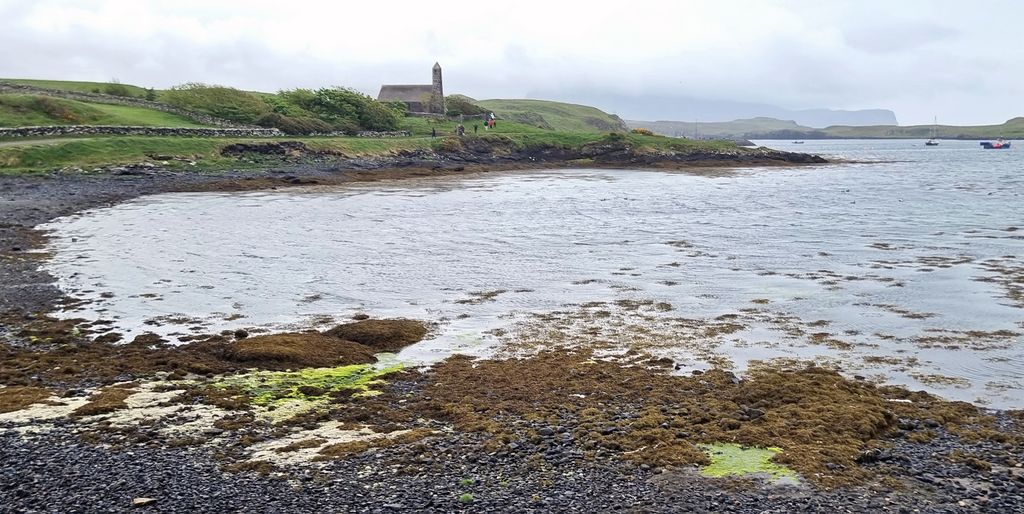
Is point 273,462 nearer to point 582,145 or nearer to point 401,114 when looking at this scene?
point 582,145

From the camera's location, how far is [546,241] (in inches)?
1222

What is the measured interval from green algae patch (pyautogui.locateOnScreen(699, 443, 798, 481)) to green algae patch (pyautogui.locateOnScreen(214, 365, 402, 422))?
5.37 metres

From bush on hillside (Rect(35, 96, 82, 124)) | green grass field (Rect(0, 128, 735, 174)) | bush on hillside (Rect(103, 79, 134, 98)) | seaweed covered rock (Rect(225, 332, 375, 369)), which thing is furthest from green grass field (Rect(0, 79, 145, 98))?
seaweed covered rock (Rect(225, 332, 375, 369))

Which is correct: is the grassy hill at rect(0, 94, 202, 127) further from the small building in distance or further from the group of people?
the small building in distance

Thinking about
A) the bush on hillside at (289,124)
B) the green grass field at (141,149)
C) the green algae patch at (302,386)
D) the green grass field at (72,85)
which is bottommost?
the green algae patch at (302,386)

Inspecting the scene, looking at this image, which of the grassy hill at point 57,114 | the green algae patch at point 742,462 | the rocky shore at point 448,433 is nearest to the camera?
the rocky shore at point 448,433

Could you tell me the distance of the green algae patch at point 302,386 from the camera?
11898 millimetres

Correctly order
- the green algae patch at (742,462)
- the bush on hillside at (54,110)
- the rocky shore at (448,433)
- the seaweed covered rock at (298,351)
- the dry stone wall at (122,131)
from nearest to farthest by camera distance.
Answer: the rocky shore at (448,433) → the green algae patch at (742,462) → the seaweed covered rock at (298,351) → the dry stone wall at (122,131) → the bush on hillside at (54,110)

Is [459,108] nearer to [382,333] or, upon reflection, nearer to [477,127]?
[477,127]

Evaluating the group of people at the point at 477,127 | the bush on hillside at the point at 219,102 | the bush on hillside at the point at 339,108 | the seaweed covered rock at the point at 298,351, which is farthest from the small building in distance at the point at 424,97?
the seaweed covered rock at the point at 298,351

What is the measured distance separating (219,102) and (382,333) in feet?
230

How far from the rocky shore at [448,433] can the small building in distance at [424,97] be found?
9882 cm

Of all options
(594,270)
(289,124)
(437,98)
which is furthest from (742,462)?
(437,98)

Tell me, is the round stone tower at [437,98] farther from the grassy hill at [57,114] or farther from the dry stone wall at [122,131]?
the grassy hill at [57,114]
